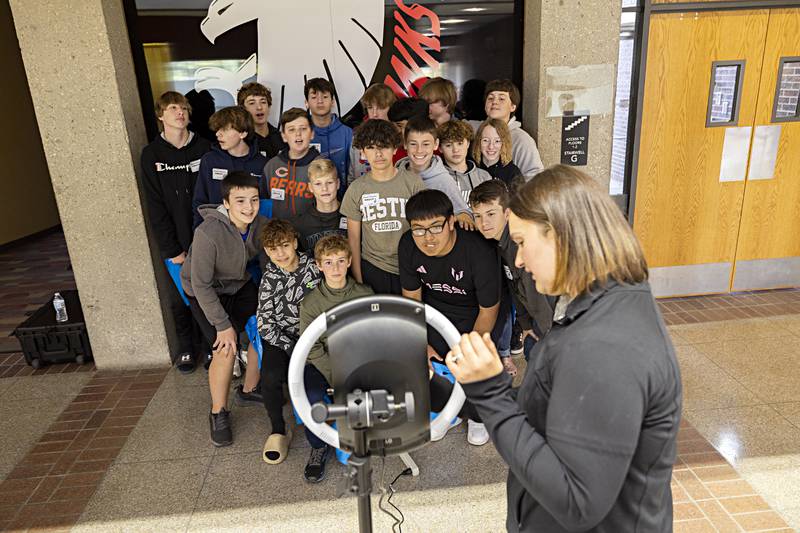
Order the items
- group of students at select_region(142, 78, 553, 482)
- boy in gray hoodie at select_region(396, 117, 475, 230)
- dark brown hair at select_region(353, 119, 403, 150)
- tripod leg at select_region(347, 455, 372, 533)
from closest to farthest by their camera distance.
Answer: tripod leg at select_region(347, 455, 372, 533), group of students at select_region(142, 78, 553, 482), dark brown hair at select_region(353, 119, 403, 150), boy in gray hoodie at select_region(396, 117, 475, 230)

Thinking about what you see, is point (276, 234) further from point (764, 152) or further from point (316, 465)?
point (764, 152)

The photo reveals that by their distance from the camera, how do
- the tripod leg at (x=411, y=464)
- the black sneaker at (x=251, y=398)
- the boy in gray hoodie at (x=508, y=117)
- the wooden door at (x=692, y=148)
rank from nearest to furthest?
the tripod leg at (x=411, y=464)
the black sneaker at (x=251, y=398)
the boy in gray hoodie at (x=508, y=117)
the wooden door at (x=692, y=148)

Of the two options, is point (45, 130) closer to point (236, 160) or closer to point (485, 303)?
point (236, 160)

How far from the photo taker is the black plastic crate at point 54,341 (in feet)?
14.2

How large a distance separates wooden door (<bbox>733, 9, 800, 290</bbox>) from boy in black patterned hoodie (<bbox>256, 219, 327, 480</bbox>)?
3.87 metres

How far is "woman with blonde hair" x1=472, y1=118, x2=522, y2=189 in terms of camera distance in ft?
12.2

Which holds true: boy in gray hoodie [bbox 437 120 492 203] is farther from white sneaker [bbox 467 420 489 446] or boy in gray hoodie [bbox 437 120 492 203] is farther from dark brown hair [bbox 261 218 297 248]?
white sneaker [bbox 467 420 489 446]

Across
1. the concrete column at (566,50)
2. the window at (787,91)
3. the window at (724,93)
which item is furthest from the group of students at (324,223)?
the window at (787,91)

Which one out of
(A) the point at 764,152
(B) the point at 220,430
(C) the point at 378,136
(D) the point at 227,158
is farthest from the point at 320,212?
(A) the point at 764,152

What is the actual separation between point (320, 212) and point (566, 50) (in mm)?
2092

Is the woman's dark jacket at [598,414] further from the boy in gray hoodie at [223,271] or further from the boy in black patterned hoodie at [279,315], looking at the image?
the boy in gray hoodie at [223,271]

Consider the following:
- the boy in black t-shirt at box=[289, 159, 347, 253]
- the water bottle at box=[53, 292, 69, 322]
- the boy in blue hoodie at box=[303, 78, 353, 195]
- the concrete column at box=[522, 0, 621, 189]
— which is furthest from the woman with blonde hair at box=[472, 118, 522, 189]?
the water bottle at box=[53, 292, 69, 322]

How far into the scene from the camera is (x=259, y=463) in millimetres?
3172

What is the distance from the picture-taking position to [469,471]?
9.85 feet
